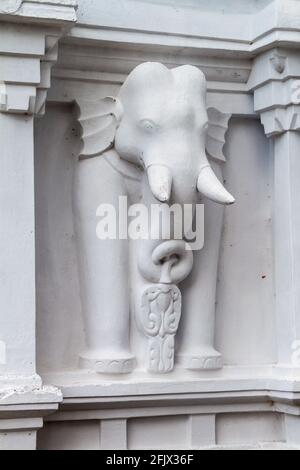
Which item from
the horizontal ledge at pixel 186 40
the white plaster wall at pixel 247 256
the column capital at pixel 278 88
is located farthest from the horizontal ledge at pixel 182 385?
the horizontal ledge at pixel 186 40

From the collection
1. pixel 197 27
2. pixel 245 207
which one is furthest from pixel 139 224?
pixel 197 27

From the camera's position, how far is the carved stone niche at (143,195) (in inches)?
129

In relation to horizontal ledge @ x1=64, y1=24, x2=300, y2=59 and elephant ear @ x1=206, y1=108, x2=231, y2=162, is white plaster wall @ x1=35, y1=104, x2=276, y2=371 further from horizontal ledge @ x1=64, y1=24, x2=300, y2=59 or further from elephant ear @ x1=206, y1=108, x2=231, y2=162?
horizontal ledge @ x1=64, y1=24, x2=300, y2=59

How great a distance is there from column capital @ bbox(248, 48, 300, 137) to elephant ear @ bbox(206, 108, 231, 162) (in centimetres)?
15

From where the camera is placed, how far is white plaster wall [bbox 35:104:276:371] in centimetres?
331

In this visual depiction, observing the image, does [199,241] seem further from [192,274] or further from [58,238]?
[58,238]

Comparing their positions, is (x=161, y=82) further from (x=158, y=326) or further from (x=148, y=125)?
(x=158, y=326)

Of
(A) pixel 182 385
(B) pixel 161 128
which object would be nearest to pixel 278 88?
(B) pixel 161 128

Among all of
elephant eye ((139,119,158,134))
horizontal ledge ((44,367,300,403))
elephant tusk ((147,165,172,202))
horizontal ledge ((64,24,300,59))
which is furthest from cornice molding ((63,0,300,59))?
horizontal ledge ((44,367,300,403))

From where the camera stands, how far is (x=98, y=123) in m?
3.38

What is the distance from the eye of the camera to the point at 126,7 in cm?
339

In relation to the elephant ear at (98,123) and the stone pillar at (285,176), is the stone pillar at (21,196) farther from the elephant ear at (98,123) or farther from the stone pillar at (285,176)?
the stone pillar at (285,176)
